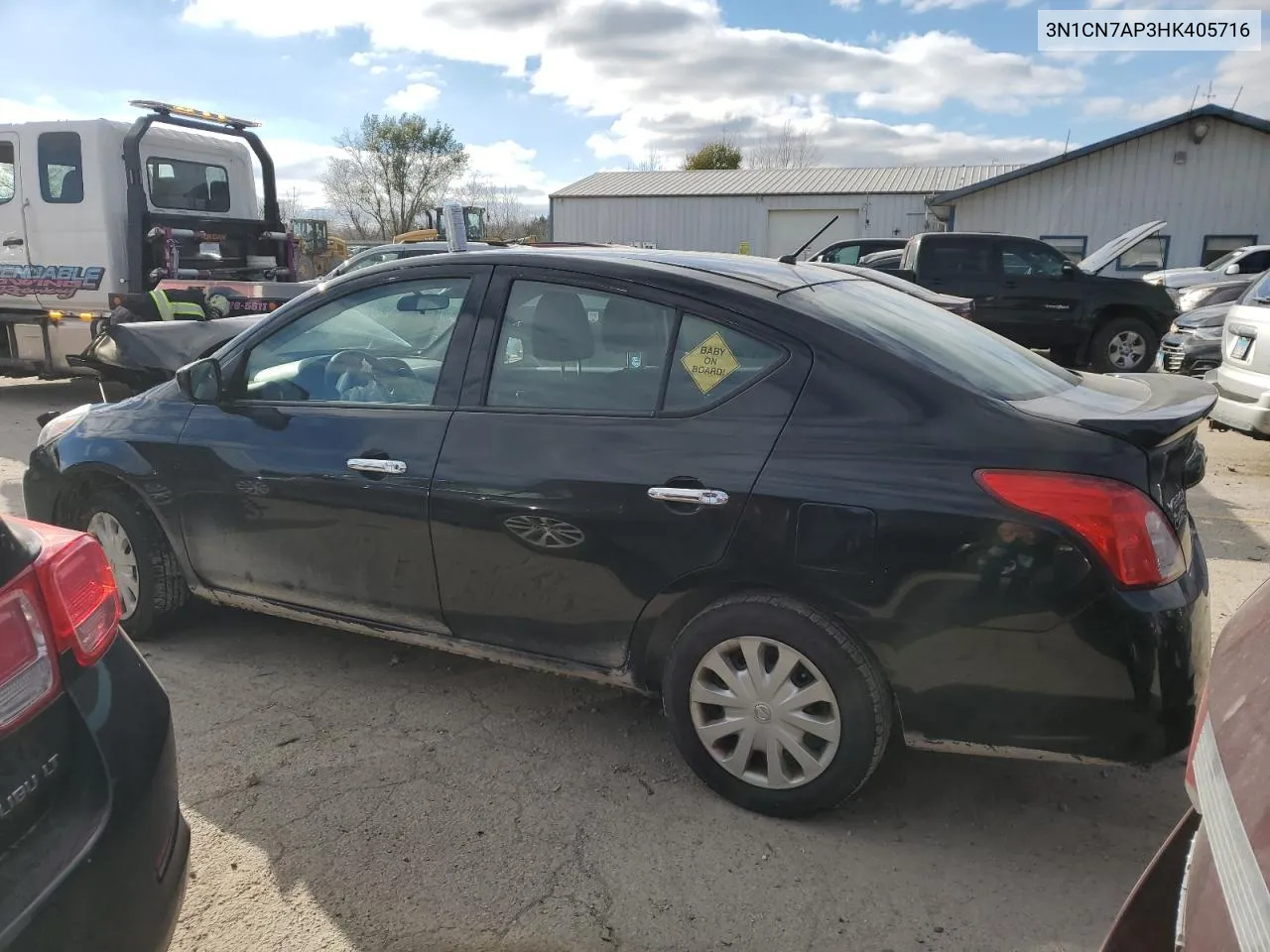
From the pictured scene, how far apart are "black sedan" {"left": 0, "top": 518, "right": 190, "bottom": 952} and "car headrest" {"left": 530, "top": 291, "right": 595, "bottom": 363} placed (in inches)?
59.3

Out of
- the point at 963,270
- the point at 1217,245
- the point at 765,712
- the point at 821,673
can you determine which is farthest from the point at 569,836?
the point at 1217,245

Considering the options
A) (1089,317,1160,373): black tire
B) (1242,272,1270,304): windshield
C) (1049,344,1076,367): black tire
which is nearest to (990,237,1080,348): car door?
(1049,344,1076,367): black tire

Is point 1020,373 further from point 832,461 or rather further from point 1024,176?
point 1024,176

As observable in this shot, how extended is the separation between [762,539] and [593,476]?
1.82 feet

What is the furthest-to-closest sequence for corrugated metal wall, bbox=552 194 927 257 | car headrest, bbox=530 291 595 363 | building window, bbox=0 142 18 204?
1. corrugated metal wall, bbox=552 194 927 257
2. building window, bbox=0 142 18 204
3. car headrest, bbox=530 291 595 363

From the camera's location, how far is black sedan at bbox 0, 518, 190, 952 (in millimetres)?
1591

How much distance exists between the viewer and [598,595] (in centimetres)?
291

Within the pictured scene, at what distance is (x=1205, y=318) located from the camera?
10.1 m

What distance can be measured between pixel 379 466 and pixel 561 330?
76cm

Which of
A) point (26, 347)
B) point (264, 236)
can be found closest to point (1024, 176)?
point (264, 236)

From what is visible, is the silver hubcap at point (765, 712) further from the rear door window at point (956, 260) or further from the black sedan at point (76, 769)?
the rear door window at point (956, 260)

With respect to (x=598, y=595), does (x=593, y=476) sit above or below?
above

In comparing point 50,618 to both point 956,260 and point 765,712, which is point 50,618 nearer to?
point 765,712

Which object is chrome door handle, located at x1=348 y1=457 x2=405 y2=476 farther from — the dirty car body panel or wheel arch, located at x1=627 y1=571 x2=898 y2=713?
wheel arch, located at x1=627 y1=571 x2=898 y2=713
